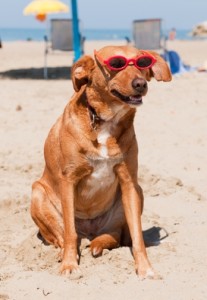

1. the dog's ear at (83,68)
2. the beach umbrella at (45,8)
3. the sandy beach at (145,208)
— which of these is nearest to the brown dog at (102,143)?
the dog's ear at (83,68)

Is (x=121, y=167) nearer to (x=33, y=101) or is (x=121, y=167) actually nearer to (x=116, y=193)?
(x=116, y=193)

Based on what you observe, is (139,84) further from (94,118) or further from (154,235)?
(154,235)

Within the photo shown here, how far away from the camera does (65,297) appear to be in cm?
345

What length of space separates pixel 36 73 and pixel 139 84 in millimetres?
12252

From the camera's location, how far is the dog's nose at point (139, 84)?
361 cm

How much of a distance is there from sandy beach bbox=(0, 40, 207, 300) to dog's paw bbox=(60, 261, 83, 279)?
0.05m

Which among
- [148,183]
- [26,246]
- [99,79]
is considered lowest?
[148,183]

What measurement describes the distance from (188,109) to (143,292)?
6.56 meters

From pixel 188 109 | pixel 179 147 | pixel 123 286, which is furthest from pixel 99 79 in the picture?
pixel 188 109

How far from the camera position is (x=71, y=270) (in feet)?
12.5

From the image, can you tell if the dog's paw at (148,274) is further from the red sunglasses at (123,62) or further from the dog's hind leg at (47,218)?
the red sunglasses at (123,62)

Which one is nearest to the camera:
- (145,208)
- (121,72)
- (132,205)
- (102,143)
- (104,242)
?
(121,72)

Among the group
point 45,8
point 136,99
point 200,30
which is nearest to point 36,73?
point 45,8

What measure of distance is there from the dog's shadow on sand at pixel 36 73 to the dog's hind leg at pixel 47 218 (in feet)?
34.1
